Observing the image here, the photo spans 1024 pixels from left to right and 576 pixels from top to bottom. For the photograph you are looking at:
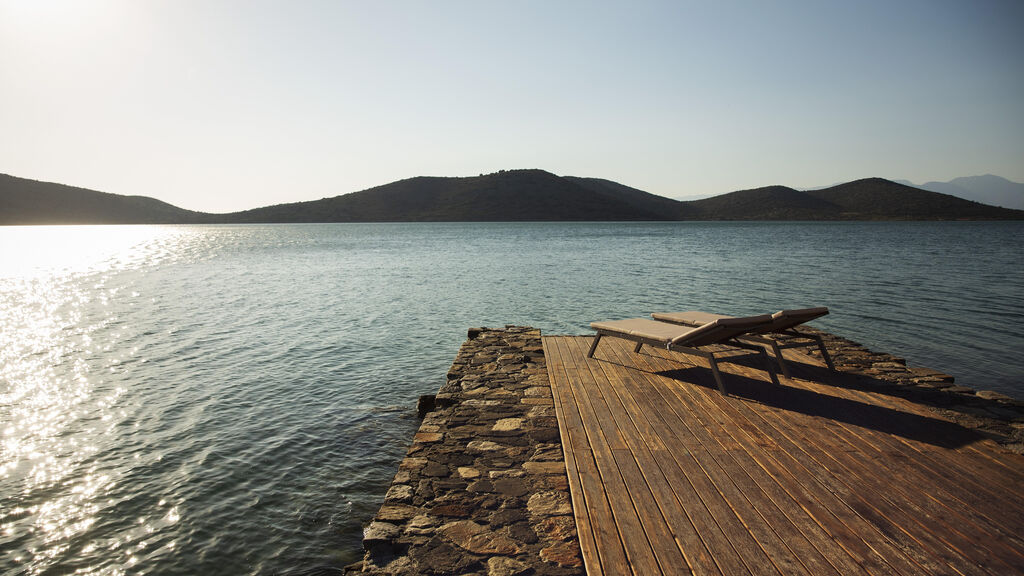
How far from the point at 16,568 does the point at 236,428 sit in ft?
10.3

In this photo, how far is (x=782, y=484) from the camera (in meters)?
3.59

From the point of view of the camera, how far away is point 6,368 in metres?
10.9

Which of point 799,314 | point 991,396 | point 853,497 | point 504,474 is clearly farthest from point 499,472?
point 991,396

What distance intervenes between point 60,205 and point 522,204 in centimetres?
13196

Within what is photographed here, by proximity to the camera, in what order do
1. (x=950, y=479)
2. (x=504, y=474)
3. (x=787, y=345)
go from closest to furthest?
(x=950, y=479)
(x=504, y=474)
(x=787, y=345)

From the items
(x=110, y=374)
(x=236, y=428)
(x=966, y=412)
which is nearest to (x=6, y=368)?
(x=110, y=374)

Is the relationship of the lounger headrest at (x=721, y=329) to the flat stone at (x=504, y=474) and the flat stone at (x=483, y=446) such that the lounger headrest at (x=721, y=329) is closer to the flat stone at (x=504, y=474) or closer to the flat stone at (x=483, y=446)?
the flat stone at (x=483, y=446)


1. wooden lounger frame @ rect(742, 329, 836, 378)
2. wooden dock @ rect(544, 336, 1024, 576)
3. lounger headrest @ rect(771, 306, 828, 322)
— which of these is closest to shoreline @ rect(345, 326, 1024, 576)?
wooden dock @ rect(544, 336, 1024, 576)

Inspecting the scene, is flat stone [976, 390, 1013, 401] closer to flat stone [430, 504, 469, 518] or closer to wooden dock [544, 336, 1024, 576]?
wooden dock [544, 336, 1024, 576]

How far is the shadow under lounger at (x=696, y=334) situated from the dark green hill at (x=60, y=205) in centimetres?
18059

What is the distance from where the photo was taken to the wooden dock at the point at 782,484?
2.79 metres

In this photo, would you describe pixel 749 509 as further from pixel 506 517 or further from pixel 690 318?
pixel 690 318

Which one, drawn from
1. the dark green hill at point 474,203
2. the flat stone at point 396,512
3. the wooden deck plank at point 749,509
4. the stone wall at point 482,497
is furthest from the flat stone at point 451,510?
the dark green hill at point 474,203

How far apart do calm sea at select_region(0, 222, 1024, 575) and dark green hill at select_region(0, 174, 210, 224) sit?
152 meters
